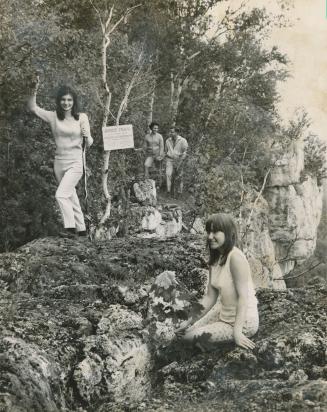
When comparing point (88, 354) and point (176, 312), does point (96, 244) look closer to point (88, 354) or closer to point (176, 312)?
point (176, 312)

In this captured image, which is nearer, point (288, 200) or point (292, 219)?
point (288, 200)

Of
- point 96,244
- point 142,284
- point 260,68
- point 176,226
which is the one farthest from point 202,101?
point 142,284

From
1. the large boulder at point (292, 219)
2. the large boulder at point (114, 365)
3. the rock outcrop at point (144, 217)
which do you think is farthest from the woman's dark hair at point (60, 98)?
the large boulder at point (292, 219)

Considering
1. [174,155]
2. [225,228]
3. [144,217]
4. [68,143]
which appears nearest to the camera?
[225,228]

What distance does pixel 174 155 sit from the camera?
19.3m

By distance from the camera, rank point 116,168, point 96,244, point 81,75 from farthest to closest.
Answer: point 116,168
point 81,75
point 96,244

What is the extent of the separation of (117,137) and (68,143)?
8.10 feet

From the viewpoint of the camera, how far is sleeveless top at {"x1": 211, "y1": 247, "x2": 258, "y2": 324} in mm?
5562

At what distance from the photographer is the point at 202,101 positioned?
25.6 metres

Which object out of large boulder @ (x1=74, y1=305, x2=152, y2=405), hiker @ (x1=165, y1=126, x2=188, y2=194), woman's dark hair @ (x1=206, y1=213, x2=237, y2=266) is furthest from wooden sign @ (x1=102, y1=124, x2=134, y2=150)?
woman's dark hair @ (x1=206, y1=213, x2=237, y2=266)

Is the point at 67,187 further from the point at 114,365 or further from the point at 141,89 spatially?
the point at 141,89

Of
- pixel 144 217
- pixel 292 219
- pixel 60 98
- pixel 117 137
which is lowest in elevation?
pixel 292 219

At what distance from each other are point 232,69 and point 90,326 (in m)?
21.4

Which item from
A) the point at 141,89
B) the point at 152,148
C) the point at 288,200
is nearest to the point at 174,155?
the point at 152,148
